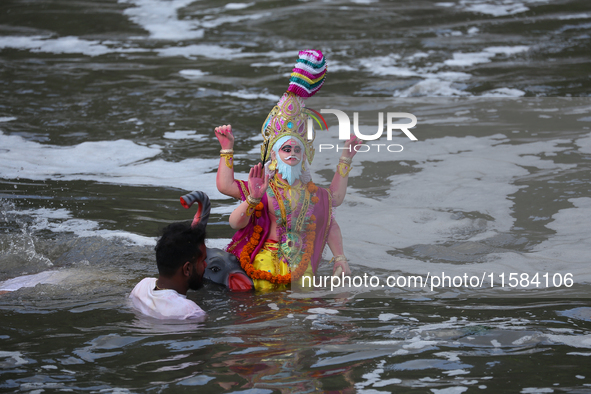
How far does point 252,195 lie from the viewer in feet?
14.3

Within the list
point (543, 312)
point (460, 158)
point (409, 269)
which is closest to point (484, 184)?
point (460, 158)

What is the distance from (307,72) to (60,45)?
37.2ft

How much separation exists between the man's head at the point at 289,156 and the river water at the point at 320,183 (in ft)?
2.88

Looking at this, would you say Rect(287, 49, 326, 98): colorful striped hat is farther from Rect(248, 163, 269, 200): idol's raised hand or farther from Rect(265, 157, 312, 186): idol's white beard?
Rect(248, 163, 269, 200): idol's raised hand

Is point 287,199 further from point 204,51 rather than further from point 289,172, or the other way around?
point 204,51

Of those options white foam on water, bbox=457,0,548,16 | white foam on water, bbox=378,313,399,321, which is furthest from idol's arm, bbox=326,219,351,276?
white foam on water, bbox=457,0,548,16

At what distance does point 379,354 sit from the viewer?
3316 millimetres

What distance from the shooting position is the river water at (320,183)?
329 centimetres

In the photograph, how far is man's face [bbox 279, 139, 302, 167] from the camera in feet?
15.1

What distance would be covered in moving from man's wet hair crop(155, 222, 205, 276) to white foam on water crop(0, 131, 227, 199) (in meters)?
3.05

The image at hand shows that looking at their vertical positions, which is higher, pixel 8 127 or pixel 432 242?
pixel 8 127

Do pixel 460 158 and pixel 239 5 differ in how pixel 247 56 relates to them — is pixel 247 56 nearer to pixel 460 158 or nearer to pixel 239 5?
pixel 239 5

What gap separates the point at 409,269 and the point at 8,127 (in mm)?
7103

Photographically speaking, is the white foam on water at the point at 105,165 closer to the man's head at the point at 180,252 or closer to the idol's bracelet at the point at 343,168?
the idol's bracelet at the point at 343,168
